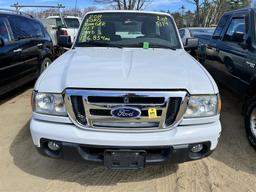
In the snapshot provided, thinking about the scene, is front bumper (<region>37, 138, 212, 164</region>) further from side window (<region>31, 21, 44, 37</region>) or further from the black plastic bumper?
side window (<region>31, 21, 44, 37</region>)

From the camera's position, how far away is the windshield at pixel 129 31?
4848mm

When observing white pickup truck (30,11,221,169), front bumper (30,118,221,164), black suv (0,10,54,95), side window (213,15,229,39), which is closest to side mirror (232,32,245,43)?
side window (213,15,229,39)

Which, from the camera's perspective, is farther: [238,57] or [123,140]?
[238,57]

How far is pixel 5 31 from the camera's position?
21.5 feet

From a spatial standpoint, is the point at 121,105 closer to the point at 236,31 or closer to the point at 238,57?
the point at 238,57

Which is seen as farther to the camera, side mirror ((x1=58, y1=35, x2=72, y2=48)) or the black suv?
the black suv

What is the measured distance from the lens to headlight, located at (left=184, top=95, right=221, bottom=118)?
10.7 ft

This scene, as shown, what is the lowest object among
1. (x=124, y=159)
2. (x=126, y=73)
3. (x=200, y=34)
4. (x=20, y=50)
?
(x=200, y=34)

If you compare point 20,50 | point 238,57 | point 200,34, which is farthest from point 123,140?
point 200,34

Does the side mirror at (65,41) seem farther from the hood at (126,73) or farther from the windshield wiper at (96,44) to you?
the hood at (126,73)

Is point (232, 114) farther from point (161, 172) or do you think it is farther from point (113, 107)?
point (113, 107)

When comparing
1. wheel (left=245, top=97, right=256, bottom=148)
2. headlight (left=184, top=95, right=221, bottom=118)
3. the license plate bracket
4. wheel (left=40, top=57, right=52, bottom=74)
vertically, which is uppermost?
headlight (left=184, top=95, right=221, bottom=118)

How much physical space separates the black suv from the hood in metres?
2.50

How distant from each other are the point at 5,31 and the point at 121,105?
14.1 ft
